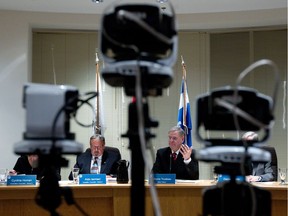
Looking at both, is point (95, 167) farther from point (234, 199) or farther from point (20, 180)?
point (234, 199)

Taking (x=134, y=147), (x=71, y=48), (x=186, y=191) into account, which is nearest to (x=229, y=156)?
(x=134, y=147)

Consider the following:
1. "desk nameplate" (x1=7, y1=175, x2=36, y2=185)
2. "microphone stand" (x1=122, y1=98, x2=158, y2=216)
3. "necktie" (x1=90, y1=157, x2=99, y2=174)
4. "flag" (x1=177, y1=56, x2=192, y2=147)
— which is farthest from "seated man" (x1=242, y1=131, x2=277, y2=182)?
"microphone stand" (x1=122, y1=98, x2=158, y2=216)

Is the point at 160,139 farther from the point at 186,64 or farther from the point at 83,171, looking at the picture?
the point at 83,171

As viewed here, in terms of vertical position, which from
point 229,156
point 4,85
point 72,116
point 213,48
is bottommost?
point 229,156

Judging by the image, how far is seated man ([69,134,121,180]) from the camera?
200 inches

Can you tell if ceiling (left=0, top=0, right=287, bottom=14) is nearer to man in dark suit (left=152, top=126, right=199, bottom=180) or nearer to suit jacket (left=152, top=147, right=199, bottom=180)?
man in dark suit (left=152, top=126, right=199, bottom=180)

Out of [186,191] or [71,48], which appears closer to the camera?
[186,191]

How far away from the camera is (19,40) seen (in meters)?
6.45

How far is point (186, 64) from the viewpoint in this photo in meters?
6.93

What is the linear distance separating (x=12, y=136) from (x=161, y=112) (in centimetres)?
217

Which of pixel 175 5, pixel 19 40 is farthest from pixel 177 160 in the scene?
pixel 19 40

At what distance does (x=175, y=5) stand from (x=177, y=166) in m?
2.40

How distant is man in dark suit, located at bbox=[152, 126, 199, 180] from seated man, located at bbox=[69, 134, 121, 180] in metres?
0.50

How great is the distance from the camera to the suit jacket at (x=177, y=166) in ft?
15.6
